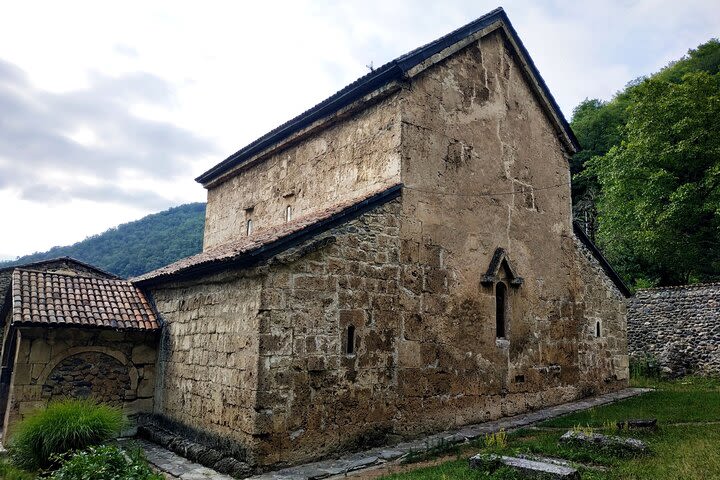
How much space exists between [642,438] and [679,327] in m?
10.9

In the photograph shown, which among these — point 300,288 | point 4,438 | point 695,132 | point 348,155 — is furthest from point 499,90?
point 695,132

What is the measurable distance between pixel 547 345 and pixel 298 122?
737cm

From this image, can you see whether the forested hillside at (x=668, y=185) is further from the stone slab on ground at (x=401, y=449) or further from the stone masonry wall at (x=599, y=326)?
the stone slab on ground at (x=401, y=449)

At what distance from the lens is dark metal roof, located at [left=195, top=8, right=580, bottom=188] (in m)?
9.24

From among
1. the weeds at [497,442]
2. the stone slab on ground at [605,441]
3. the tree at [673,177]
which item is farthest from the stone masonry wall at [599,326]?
the tree at [673,177]

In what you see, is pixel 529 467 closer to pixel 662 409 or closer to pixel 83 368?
pixel 662 409

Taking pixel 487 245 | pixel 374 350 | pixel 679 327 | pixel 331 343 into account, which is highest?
pixel 487 245

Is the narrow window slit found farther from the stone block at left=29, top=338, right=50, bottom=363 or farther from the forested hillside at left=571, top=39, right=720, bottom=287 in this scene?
the forested hillside at left=571, top=39, right=720, bottom=287

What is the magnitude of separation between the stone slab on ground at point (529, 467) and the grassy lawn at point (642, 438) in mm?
136

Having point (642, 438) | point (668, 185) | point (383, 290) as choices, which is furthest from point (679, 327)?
point (383, 290)

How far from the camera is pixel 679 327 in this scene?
16.7 m

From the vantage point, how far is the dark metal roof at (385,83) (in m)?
9.24

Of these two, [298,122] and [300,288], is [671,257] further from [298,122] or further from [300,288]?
[300,288]

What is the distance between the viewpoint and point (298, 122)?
11.4 m
